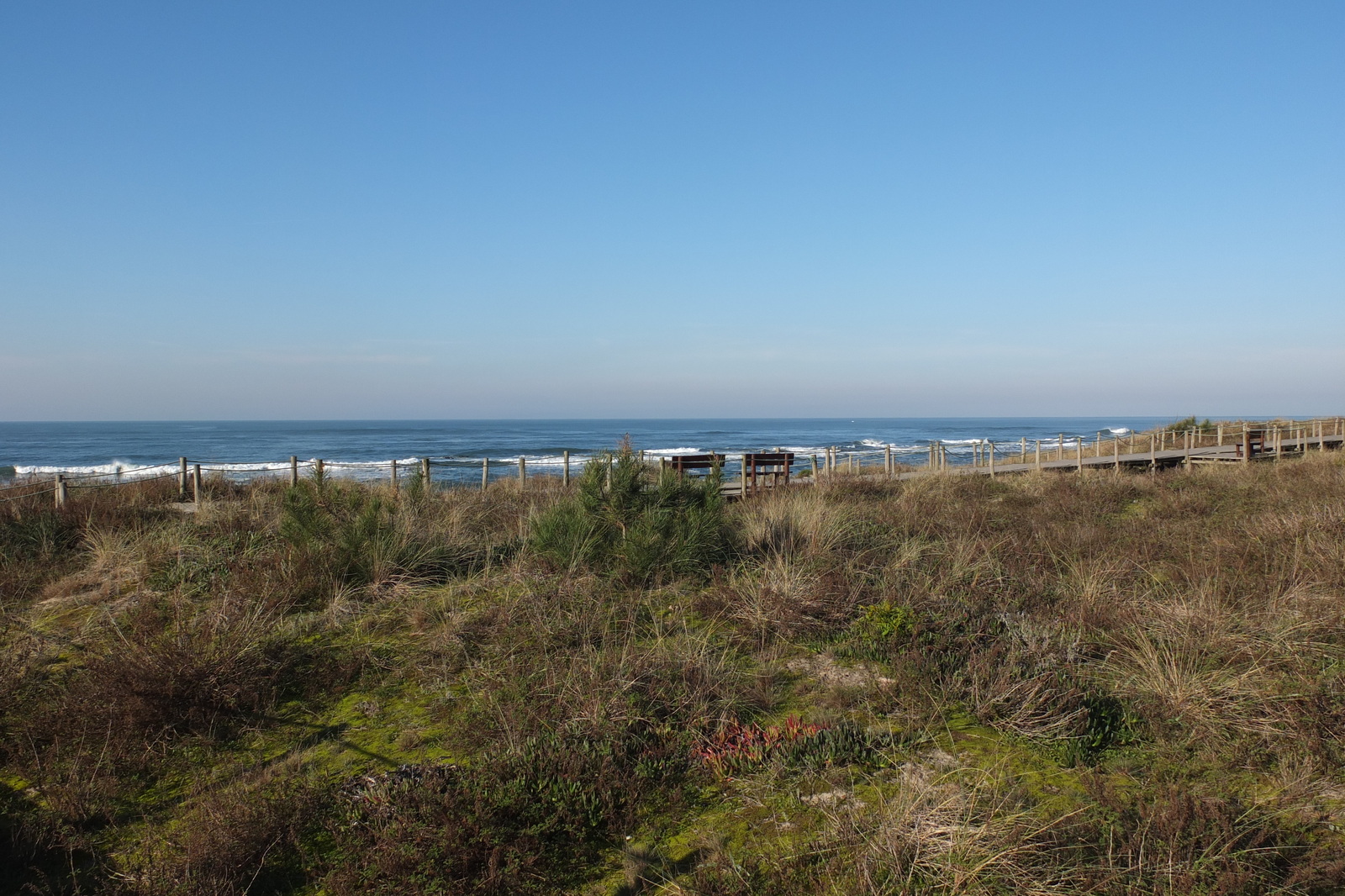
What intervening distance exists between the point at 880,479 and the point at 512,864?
19.1 m

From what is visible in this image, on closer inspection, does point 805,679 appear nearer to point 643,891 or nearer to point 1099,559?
point 643,891

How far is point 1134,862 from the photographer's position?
351 cm

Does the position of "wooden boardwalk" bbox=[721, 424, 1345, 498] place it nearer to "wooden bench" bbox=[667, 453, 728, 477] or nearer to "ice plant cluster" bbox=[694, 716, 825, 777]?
"wooden bench" bbox=[667, 453, 728, 477]

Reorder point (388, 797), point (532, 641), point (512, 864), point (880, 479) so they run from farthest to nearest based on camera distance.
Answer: point (880, 479) → point (532, 641) → point (388, 797) → point (512, 864)

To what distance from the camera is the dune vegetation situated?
148 inches

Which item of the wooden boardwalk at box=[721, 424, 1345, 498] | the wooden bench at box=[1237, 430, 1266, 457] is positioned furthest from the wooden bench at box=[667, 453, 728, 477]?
the wooden bench at box=[1237, 430, 1266, 457]

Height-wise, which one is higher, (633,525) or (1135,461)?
(633,525)

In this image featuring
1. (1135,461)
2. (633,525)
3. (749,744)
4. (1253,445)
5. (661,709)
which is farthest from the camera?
(1253,445)

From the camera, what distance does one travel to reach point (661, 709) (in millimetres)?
5320

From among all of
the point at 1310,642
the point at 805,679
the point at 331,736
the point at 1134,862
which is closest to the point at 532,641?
the point at 331,736

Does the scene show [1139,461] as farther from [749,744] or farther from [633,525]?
[749,744]

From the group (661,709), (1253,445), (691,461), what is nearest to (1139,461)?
(1253,445)

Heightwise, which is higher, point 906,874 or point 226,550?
point 226,550

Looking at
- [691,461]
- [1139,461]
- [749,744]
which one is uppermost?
[691,461]
